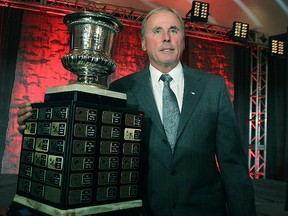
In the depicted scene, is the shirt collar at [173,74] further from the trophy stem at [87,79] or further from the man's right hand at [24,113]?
the man's right hand at [24,113]

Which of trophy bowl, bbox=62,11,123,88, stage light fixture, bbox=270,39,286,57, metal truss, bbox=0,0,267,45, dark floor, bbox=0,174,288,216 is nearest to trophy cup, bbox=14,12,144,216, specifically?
trophy bowl, bbox=62,11,123,88

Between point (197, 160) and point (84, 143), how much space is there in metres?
0.47

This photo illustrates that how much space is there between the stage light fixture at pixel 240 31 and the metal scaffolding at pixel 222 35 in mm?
293

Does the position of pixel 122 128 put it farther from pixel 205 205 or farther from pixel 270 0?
pixel 270 0

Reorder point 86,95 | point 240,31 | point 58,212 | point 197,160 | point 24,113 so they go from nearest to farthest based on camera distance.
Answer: point 58,212 → point 86,95 → point 24,113 → point 197,160 → point 240,31

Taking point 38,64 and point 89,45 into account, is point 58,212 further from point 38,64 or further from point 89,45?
point 38,64

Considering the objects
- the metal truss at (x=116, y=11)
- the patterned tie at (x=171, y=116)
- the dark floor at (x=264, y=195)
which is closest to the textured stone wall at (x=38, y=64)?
the metal truss at (x=116, y=11)

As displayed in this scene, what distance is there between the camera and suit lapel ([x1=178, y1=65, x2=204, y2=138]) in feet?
3.54

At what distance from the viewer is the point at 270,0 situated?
5828mm

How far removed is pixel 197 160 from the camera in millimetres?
Answer: 1093

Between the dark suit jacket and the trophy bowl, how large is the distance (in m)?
0.24

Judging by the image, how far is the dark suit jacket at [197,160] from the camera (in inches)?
41.8

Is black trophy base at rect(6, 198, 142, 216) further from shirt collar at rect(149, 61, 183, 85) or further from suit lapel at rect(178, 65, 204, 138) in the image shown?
shirt collar at rect(149, 61, 183, 85)

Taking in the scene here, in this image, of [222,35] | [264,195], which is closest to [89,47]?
[264,195]
